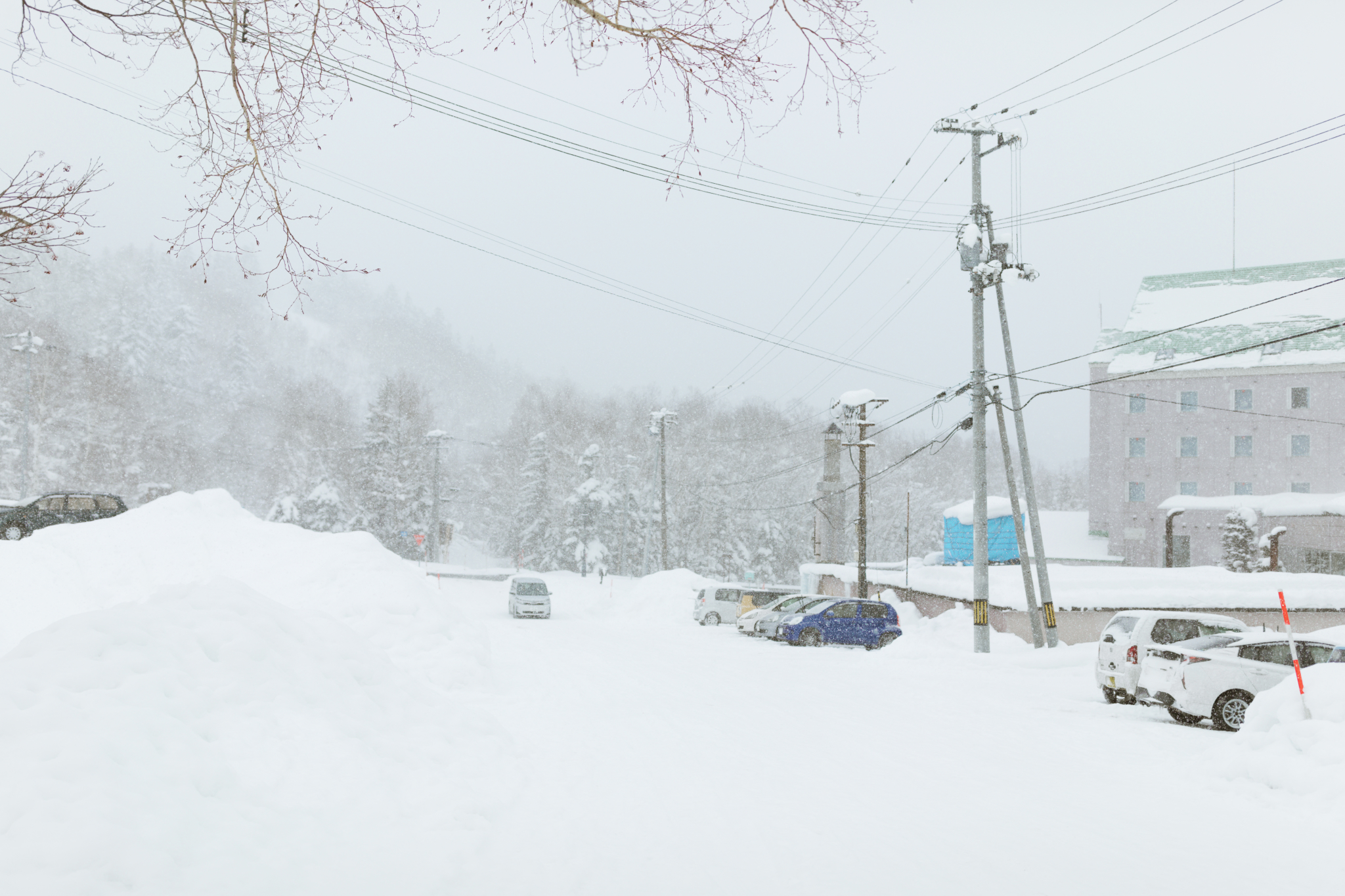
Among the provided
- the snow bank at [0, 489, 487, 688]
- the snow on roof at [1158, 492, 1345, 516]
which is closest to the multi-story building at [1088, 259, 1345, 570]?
the snow on roof at [1158, 492, 1345, 516]

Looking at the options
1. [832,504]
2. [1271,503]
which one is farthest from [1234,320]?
[832,504]

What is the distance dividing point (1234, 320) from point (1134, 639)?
48797 mm

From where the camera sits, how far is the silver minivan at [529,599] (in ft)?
132

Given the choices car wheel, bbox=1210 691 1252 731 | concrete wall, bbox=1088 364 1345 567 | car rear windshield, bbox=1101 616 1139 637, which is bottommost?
car wheel, bbox=1210 691 1252 731

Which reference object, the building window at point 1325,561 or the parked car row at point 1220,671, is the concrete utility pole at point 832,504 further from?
the parked car row at point 1220,671

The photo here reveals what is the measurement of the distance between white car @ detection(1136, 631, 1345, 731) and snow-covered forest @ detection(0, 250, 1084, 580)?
4686 cm

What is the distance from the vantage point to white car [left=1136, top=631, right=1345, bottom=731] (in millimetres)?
14078

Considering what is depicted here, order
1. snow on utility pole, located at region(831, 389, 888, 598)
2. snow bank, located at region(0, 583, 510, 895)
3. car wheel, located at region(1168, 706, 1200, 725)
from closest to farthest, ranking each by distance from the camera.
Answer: snow bank, located at region(0, 583, 510, 895)
car wheel, located at region(1168, 706, 1200, 725)
snow on utility pole, located at region(831, 389, 888, 598)

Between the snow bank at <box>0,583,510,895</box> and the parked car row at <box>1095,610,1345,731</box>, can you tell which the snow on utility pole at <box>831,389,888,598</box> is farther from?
the snow bank at <box>0,583,510,895</box>

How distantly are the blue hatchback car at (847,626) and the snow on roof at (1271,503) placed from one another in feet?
83.3

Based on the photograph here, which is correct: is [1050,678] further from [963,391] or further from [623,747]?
[623,747]

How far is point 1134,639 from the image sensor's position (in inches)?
683

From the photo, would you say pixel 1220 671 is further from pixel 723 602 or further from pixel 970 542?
pixel 970 542

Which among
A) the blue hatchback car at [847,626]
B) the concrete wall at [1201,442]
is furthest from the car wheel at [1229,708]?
the concrete wall at [1201,442]
